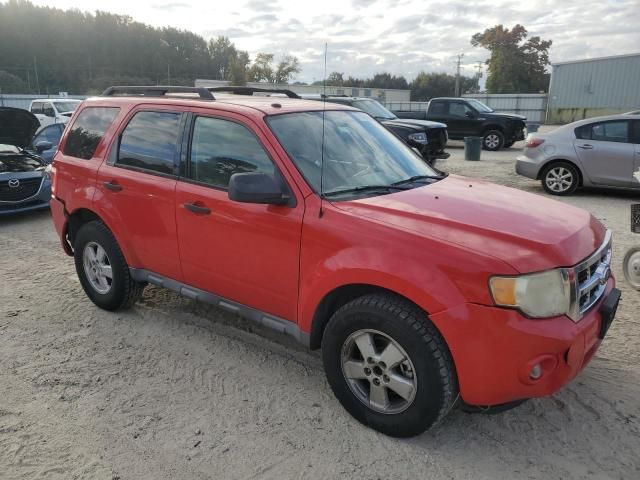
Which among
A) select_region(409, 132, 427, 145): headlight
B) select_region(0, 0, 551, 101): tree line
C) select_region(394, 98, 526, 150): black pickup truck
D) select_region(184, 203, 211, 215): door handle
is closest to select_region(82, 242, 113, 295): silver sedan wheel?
select_region(184, 203, 211, 215): door handle

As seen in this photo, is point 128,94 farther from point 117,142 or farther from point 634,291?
point 634,291

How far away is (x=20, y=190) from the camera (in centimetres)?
838

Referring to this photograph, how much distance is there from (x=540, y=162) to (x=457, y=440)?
8.07 meters

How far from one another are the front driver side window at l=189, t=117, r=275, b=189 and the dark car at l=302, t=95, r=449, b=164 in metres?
A: 8.98

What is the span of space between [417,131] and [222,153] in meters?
10.1

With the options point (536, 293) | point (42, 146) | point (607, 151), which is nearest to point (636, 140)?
point (607, 151)

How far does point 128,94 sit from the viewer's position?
4.74 m

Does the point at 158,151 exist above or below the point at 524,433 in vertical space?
above

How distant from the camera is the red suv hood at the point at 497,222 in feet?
8.27

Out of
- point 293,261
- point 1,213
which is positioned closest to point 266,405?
point 293,261

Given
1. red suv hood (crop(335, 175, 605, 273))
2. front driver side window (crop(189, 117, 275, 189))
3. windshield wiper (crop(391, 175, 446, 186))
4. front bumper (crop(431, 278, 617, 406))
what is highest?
front driver side window (crop(189, 117, 275, 189))

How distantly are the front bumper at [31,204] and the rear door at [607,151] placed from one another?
9.34 meters

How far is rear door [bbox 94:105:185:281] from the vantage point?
3.81 m

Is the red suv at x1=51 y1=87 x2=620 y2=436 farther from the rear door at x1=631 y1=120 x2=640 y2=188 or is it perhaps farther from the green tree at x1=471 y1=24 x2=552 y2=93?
the green tree at x1=471 y1=24 x2=552 y2=93
